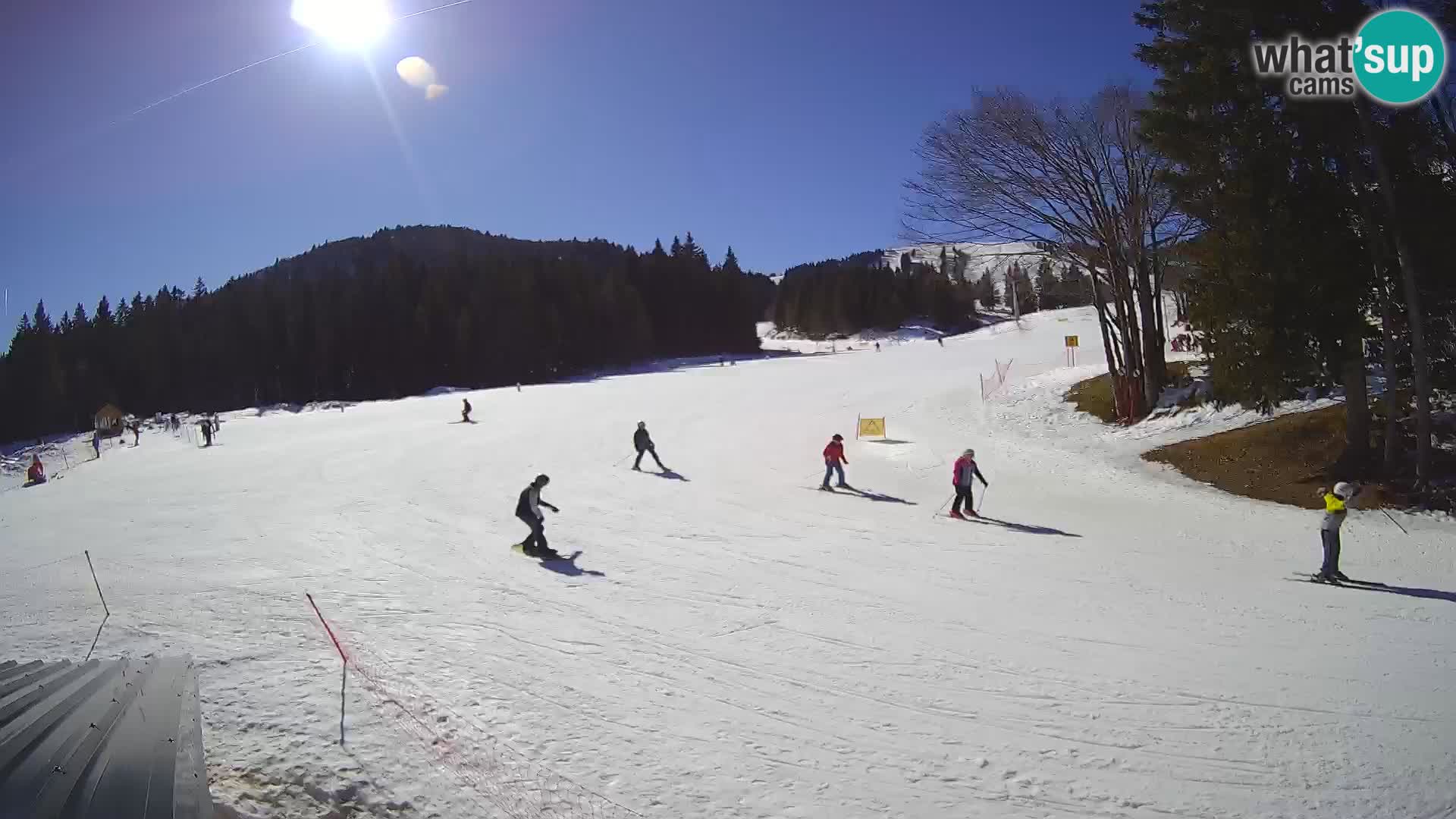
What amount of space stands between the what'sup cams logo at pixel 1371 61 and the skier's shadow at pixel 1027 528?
10254mm

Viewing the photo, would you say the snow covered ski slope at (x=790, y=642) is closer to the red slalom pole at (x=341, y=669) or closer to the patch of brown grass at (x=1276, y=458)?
the red slalom pole at (x=341, y=669)

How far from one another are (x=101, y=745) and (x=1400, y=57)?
21307mm

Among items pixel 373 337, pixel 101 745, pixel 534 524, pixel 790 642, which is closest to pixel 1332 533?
pixel 790 642

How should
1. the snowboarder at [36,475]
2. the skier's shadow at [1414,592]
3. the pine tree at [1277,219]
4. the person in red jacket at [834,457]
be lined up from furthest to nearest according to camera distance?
the snowboarder at [36,475], the person in red jacket at [834,457], the pine tree at [1277,219], the skier's shadow at [1414,592]

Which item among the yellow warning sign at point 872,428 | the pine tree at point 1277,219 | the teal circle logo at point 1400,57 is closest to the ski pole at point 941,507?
the pine tree at point 1277,219

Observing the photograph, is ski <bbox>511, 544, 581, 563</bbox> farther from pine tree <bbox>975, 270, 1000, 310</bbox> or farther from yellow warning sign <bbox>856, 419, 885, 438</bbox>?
pine tree <bbox>975, 270, 1000, 310</bbox>

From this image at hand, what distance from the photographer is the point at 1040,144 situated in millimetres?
21453

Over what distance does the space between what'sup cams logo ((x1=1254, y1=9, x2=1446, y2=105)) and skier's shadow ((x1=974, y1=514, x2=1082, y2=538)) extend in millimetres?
10254

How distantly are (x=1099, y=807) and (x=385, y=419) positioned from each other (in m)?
37.3

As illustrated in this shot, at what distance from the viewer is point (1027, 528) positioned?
46.5 ft

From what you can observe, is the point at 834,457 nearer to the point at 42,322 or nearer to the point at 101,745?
the point at 101,745

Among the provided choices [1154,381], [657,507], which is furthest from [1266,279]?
[657,507]

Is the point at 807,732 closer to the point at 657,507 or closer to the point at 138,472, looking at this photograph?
the point at 657,507

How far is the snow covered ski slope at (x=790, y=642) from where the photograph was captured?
18.9ft
